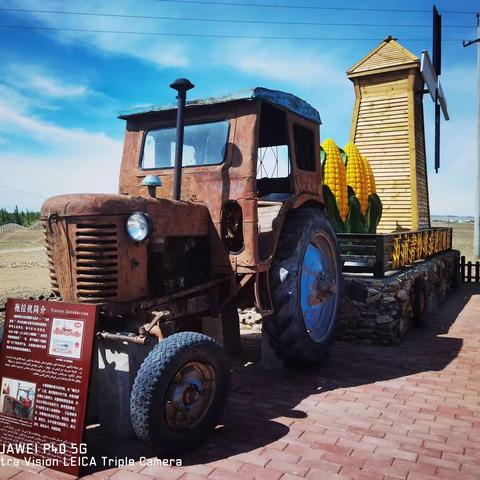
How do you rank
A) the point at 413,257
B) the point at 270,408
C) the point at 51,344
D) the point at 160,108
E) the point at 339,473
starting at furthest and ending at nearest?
the point at 413,257, the point at 160,108, the point at 270,408, the point at 51,344, the point at 339,473

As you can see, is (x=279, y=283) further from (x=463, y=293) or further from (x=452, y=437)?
(x=463, y=293)

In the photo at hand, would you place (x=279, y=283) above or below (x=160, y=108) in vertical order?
below

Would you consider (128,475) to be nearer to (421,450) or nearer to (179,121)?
(421,450)

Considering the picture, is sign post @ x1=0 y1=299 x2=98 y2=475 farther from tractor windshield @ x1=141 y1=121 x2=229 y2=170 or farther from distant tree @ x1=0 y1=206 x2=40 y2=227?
distant tree @ x1=0 y1=206 x2=40 y2=227

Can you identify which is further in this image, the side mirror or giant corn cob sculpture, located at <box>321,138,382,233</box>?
giant corn cob sculpture, located at <box>321,138,382,233</box>

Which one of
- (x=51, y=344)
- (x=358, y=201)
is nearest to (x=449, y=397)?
(x=51, y=344)

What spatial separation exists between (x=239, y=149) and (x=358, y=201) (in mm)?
6673

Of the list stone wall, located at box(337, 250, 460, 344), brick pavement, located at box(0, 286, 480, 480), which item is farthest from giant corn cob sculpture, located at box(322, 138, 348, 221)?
brick pavement, located at box(0, 286, 480, 480)

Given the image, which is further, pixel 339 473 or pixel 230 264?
pixel 230 264

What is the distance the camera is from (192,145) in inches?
181

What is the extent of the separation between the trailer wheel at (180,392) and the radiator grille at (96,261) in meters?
0.59

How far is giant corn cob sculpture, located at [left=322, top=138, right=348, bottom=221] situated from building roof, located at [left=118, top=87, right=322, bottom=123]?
4.53m

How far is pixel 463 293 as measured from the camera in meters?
12.2

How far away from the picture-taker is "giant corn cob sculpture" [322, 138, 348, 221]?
982cm
